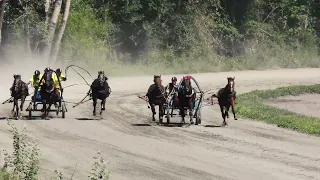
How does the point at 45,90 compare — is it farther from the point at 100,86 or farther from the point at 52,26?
the point at 52,26

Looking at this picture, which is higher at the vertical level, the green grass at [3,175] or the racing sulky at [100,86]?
the racing sulky at [100,86]

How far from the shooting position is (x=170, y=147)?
17.9 m

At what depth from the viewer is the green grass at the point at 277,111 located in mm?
22397

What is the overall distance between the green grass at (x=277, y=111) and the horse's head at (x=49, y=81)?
795cm

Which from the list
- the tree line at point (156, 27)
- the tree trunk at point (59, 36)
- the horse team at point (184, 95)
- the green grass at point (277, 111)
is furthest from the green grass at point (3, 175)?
the tree trunk at point (59, 36)

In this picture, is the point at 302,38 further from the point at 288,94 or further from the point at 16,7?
the point at 16,7

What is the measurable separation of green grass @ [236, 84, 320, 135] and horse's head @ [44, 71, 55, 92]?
795 cm

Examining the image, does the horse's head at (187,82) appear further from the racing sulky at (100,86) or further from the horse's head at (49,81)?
the horse's head at (49,81)

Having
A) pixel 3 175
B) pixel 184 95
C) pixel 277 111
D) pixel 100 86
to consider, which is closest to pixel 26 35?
pixel 100 86

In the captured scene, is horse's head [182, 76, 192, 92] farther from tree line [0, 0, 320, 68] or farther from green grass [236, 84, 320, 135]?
tree line [0, 0, 320, 68]

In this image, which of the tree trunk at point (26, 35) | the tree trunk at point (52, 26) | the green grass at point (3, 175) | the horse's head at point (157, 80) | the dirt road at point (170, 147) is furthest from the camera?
the tree trunk at point (26, 35)

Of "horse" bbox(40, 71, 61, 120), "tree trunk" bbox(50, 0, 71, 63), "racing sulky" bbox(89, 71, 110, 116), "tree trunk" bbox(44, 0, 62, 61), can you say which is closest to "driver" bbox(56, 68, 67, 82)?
"horse" bbox(40, 71, 61, 120)

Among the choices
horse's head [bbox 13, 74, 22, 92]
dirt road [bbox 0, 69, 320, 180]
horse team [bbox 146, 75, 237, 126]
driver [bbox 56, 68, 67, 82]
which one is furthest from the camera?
driver [bbox 56, 68, 67, 82]

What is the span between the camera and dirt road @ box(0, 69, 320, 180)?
48.8 feet
